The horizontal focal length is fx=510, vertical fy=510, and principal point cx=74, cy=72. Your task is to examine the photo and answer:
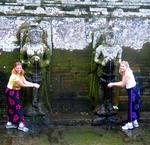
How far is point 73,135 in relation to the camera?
32.3 ft

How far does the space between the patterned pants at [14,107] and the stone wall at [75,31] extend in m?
0.76

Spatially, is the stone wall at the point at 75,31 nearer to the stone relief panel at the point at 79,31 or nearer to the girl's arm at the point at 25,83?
the stone relief panel at the point at 79,31

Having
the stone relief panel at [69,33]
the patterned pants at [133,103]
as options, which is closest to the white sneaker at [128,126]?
the patterned pants at [133,103]

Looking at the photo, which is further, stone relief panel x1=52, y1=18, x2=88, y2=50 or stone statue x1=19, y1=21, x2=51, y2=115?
stone relief panel x1=52, y1=18, x2=88, y2=50

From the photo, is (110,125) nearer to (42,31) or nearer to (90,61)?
(90,61)

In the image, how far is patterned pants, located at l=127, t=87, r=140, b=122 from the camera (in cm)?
998

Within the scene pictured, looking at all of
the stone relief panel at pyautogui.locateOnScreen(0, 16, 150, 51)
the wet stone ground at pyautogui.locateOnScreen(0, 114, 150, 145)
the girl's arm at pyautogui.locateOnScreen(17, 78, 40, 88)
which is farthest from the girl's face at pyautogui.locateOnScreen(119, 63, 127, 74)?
the girl's arm at pyautogui.locateOnScreen(17, 78, 40, 88)

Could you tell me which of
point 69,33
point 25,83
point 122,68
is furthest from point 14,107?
point 122,68

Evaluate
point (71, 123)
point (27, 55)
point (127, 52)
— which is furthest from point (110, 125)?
point (27, 55)

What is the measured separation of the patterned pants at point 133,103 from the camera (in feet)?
32.8

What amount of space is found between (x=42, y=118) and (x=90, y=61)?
153 cm

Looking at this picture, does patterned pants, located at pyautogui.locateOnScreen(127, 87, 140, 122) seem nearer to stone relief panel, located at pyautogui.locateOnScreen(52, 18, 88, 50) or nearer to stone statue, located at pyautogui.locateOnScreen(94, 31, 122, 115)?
stone statue, located at pyautogui.locateOnScreen(94, 31, 122, 115)

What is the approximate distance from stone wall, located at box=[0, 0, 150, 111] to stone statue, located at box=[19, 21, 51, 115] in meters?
0.18

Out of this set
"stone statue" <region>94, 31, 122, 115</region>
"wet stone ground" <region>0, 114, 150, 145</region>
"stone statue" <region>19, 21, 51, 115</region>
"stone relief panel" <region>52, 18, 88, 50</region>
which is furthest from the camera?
"stone relief panel" <region>52, 18, 88, 50</region>
